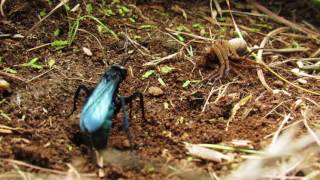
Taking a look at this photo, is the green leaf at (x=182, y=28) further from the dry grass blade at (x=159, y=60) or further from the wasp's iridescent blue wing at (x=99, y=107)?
the wasp's iridescent blue wing at (x=99, y=107)

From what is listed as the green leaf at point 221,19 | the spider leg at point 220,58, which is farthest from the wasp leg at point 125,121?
the green leaf at point 221,19

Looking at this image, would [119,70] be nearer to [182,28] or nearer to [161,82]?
[161,82]

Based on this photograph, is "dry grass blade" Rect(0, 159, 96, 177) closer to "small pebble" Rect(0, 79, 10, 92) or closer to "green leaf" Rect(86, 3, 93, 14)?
"small pebble" Rect(0, 79, 10, 92)

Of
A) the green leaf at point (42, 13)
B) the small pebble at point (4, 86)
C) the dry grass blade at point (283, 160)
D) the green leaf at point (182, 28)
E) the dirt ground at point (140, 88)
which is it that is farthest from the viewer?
the green leaf at point (182, 28)

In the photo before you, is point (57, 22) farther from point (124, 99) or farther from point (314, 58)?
point (314, 58)

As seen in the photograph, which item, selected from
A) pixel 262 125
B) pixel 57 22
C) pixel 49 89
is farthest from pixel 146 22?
pixel 262 125

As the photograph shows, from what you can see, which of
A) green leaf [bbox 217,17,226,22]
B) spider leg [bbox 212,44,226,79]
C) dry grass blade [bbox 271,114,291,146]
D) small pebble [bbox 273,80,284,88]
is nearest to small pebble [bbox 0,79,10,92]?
spider leg [bbox 212,44,226,79]
